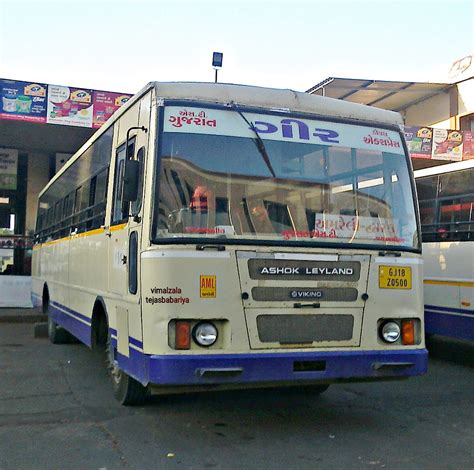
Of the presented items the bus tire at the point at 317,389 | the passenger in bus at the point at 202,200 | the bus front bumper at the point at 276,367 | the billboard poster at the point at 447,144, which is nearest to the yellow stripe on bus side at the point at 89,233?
the passenger in bus at the point at 202,200

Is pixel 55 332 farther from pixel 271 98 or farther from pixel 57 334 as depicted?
pixel 271 98

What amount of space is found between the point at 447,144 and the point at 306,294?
53.5ft

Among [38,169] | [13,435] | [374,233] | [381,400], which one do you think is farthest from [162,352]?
[38,169]

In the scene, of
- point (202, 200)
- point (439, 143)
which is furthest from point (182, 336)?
point (439, 143)

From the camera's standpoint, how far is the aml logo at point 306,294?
16.8ft

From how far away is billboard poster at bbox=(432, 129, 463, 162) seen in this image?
1961 centimetres

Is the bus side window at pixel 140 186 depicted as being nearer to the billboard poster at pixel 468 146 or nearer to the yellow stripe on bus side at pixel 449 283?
the yellow stripe on bus side at pixel 449 283

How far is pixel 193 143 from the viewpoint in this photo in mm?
5117

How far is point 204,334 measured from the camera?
4875 mm

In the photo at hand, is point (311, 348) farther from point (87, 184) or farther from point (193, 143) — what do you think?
point (87, 184)

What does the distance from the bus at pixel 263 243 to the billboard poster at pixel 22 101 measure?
961 centimetres

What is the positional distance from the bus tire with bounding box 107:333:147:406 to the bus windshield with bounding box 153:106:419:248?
6.24 ft

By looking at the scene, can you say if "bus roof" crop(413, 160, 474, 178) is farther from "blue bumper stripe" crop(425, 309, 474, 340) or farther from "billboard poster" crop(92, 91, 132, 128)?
"billboard poster" crop(92, 91, 132, 128)

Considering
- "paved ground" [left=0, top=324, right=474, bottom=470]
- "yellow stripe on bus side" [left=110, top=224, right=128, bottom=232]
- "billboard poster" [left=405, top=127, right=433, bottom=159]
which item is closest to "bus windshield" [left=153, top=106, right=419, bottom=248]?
"yellow stripe on bus side" [left=110, top=224, right=128, bottom=232]
